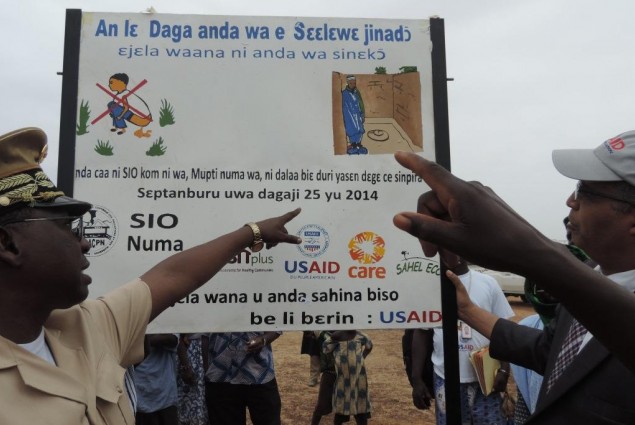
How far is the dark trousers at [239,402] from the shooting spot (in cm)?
420

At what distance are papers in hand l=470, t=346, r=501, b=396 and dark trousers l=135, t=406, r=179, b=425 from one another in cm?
257

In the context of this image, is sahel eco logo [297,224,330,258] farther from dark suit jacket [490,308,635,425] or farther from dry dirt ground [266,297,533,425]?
dry dirt ground [266,297,533,425]

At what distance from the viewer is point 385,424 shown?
7176 mm

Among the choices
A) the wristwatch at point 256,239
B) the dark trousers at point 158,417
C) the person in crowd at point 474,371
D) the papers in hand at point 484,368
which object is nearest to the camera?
the wristwatch at point 256,239

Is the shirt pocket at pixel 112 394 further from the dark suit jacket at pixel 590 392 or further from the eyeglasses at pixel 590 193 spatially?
the eyeglasses at pixel 590 193

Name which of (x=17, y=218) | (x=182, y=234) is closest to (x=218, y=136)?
(x=182, y=234)

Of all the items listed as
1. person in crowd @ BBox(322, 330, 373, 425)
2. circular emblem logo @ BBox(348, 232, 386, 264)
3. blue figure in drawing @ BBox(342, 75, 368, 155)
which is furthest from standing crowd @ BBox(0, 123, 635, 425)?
person in crowd @ BBox(322, 330, 373, 425)

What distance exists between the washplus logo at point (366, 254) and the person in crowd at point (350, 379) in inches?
159

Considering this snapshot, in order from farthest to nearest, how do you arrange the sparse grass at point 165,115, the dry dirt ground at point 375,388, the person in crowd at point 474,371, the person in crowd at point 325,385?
the dry dirt ground at point 375,388
the person in crowd at point 325,385
the person in crowd at point 474,371
the sparse grass at point 165,115

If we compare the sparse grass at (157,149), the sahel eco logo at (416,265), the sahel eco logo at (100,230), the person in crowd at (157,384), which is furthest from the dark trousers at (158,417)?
the sahel eco logo at (416,265)

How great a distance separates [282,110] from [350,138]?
0.32 m

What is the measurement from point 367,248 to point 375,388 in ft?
25.0

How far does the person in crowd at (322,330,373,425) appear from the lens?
6047 millimetres

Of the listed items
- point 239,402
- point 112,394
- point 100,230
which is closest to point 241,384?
point 239,402
